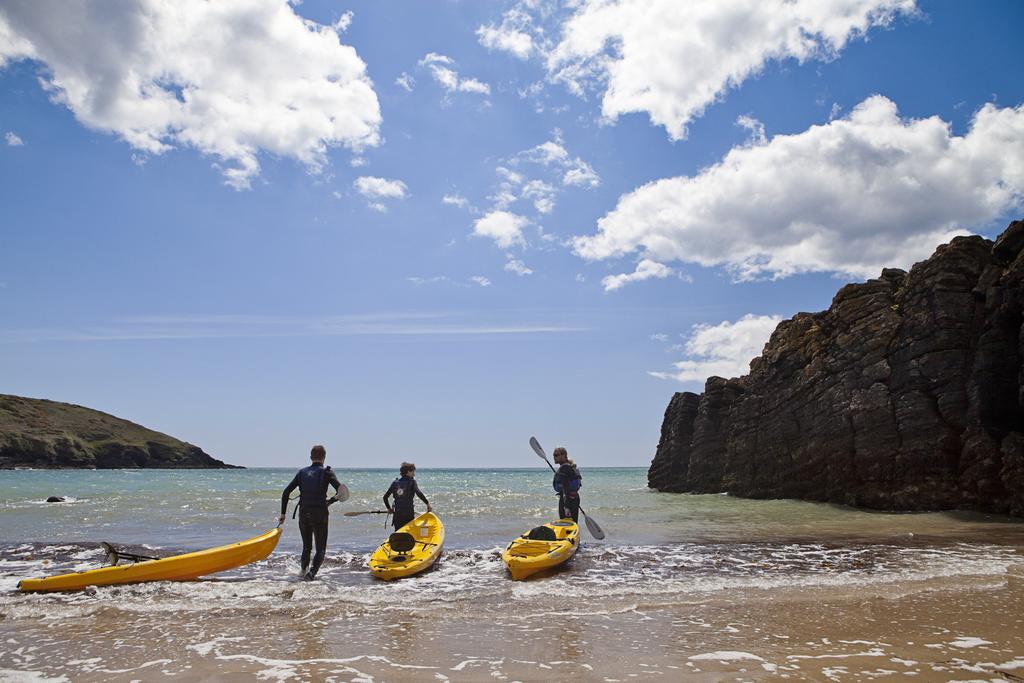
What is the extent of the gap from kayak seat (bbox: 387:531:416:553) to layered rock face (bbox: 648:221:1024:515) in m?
19.3

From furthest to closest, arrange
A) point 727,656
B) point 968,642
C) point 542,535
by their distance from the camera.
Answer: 1. point 542,535
2. point 968,642
3. point 727,656

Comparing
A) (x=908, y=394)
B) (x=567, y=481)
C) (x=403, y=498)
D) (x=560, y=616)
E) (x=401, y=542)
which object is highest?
(x=908, y=394)

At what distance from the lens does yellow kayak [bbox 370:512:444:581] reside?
10.6 m

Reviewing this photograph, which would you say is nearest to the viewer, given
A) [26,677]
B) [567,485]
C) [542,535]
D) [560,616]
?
[26,677]

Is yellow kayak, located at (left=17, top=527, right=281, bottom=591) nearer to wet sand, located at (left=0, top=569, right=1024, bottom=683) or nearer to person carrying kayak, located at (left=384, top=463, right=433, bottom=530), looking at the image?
wet sand, located at (left=0, top=569, right=1024, bottom=683)

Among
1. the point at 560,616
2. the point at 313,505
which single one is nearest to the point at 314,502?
the point at 313,505

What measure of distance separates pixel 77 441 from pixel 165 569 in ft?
422

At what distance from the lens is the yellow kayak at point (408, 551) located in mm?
10578

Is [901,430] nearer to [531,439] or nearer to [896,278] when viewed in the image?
[896,278]

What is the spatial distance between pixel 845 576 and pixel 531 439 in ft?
31.1

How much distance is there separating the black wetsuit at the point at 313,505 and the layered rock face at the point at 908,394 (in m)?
21.0

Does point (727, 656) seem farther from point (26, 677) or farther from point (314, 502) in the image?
point (314, 502)

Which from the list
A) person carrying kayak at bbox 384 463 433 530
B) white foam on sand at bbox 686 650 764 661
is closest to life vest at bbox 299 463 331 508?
person carrying kayak at bbox 384 463 433 530

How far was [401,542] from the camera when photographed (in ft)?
37.3
